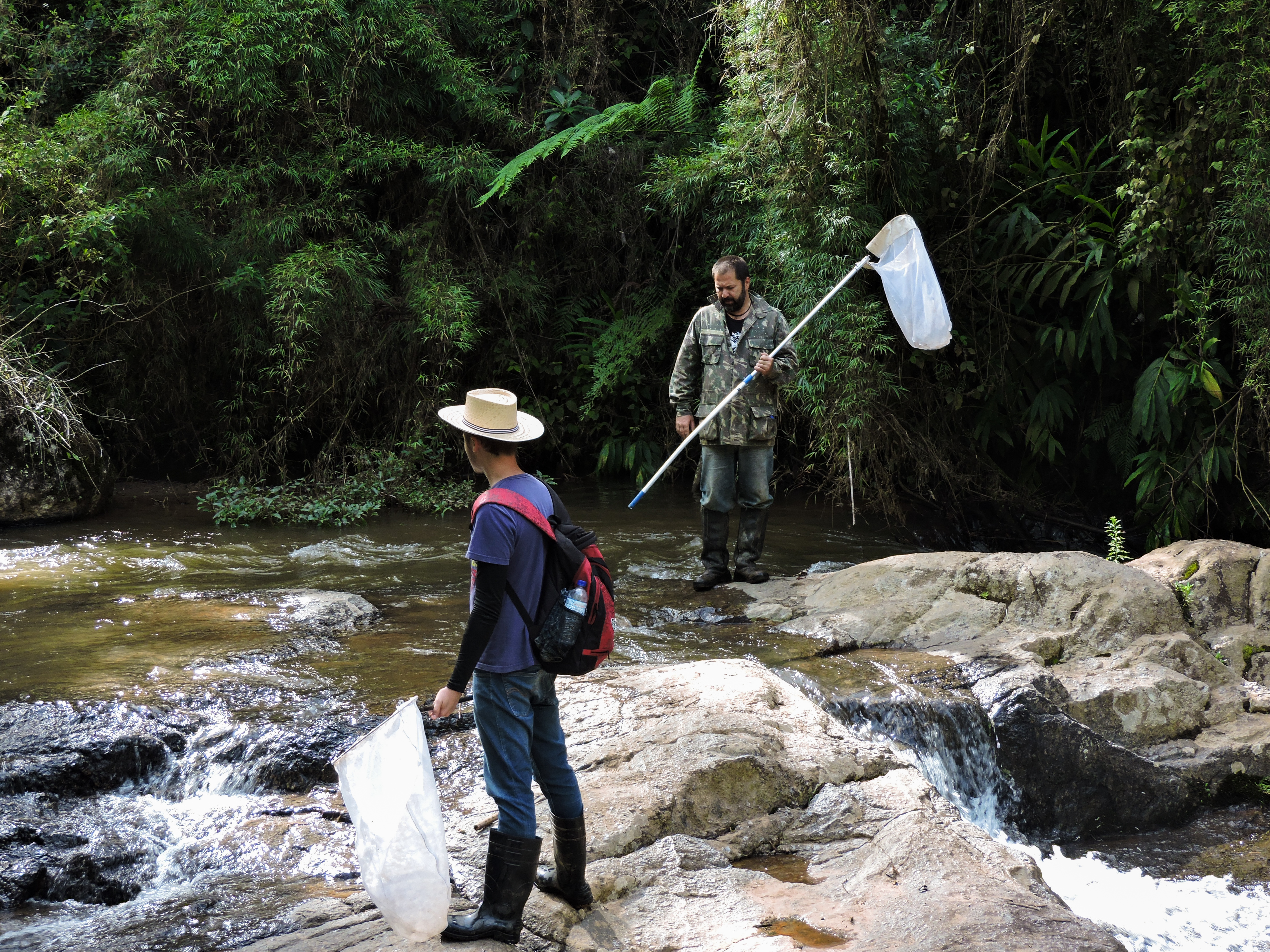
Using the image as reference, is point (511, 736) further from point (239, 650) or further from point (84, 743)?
point (239, 650)

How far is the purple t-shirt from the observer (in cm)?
275

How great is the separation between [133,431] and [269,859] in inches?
343

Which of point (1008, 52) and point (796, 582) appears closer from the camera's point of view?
point (796, 582)

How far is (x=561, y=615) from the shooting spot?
284 cm

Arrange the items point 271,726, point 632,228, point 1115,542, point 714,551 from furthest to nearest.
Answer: point 632,228
point 1115,542
point 714,551
point 271,726

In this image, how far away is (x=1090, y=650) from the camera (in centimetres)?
535

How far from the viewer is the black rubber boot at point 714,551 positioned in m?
6.42

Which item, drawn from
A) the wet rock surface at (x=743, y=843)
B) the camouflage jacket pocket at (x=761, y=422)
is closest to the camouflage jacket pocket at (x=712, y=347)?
the camouflage jacket pocket at (x=761, y=422)

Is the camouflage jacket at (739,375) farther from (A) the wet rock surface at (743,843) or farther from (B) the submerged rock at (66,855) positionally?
(B) the submerged rock at (66,855)

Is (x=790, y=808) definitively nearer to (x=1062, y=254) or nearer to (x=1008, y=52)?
(x=1062, y=254)

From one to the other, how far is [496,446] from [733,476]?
142 inches

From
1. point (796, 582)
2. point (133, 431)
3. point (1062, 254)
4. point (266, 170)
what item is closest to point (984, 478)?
point (1062, 254)

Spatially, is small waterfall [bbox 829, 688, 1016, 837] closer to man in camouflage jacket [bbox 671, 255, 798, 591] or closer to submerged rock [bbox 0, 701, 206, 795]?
man in camouflage jacket [bbox 671, 255, 798, 591]

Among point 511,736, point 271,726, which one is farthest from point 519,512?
point 271,726
